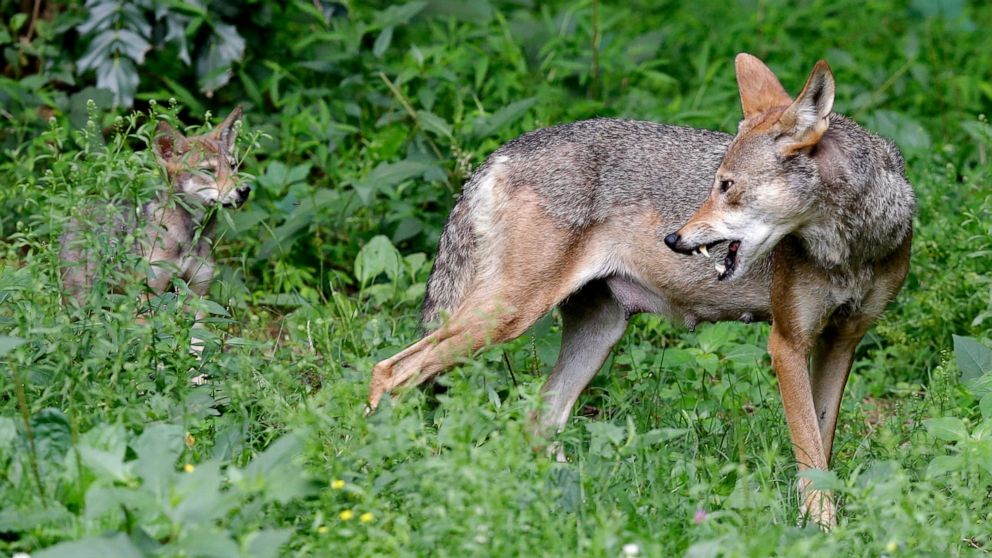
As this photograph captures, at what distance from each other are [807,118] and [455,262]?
6.07ft

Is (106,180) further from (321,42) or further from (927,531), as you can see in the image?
(321,42)

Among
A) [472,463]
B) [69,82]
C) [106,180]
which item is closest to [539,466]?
[472,463]

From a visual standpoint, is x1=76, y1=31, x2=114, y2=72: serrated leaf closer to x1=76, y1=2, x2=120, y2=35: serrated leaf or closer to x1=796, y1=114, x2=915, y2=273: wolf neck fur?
x1=76, y1=2, x2=120, y2=35: serrated leaf

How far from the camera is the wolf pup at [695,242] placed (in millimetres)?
5434

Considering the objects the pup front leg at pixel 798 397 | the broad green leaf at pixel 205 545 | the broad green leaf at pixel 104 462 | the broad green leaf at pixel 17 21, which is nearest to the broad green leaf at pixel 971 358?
the pup front leg at pixel 798 397

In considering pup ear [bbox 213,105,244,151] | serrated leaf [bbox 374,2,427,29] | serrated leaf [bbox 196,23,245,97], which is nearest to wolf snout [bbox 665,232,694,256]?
pup ear [bbox 213,105,244,151]

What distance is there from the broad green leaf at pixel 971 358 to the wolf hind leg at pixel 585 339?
61.5 inches

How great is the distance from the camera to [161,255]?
6781 millimetres

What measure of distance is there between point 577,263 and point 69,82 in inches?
158

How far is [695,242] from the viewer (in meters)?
5.48

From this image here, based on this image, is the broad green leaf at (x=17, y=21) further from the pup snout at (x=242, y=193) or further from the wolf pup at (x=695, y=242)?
the wolf pup at (x=695, y=242)

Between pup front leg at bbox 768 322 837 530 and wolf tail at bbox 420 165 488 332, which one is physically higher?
wolf tail at bbox 420 165 488 332

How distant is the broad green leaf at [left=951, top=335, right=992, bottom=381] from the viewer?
19.7 ft

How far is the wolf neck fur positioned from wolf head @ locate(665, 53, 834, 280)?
0.07 m
